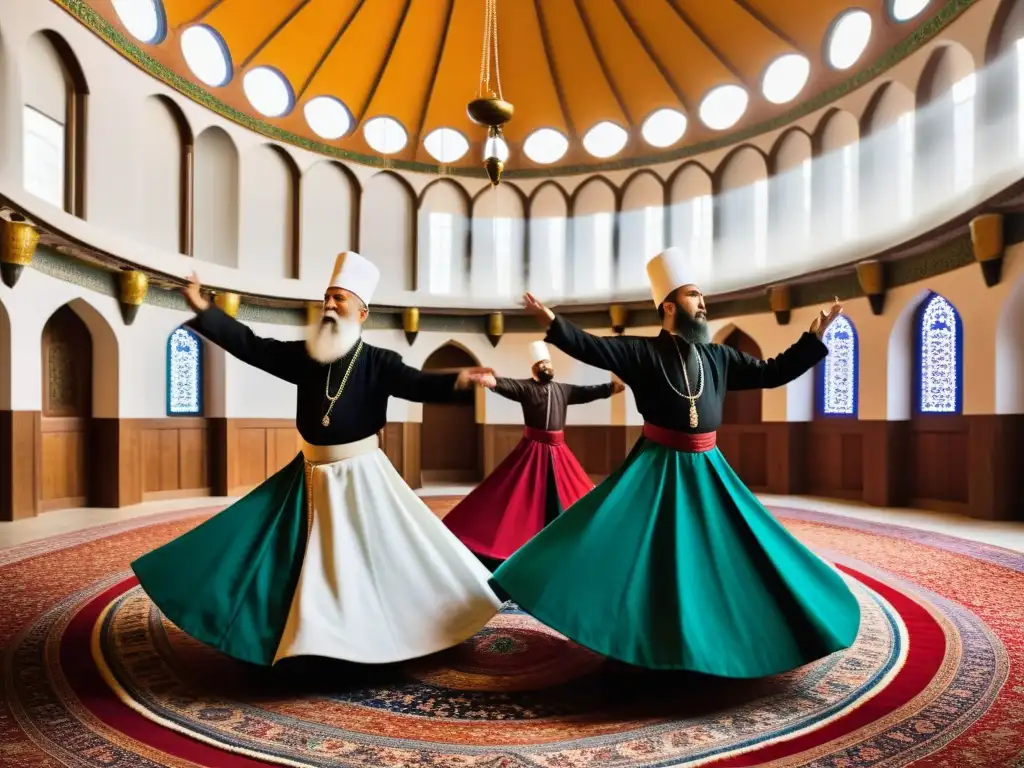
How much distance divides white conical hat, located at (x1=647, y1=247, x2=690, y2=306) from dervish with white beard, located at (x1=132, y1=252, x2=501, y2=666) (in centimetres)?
109

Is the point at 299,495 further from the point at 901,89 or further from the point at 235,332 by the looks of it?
the point at 901,89

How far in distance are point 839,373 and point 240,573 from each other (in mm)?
10181

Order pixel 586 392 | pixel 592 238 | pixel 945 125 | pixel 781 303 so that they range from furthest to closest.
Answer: pixel 592 238 < pixel 781 303 < pixel 945 125 < pixel 586 392

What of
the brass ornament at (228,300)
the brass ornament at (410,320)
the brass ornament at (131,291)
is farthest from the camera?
the brass ornament at (410,320)

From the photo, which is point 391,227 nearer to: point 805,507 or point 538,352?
point 538,352

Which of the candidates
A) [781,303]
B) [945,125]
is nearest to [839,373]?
[781,303]

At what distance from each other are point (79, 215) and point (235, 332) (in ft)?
23.0

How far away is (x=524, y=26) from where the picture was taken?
12828 mm

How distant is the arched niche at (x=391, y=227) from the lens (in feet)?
Answer: 43.8

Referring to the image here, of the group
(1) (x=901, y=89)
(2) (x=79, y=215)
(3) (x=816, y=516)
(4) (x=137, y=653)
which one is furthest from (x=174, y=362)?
(1) (x=901, y=89)

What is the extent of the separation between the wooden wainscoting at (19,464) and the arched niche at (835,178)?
36.7 feet

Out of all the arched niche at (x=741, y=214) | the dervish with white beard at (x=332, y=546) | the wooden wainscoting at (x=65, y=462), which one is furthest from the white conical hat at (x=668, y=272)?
the arched niche at (x=741, y=214)

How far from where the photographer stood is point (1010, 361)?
27.1 feet

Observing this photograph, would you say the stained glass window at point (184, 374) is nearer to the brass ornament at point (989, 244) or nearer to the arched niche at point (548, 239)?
the arched niche at point (548, 239)
